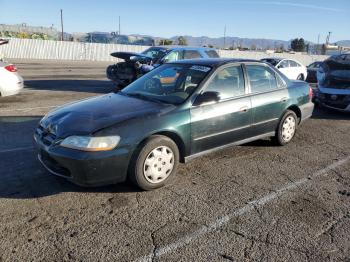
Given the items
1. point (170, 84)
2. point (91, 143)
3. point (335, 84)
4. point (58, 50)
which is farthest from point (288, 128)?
point (58, 50)

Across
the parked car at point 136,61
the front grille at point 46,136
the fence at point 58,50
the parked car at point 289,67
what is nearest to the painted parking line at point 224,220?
the front grille at point 46,136

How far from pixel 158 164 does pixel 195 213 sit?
792 millimetres

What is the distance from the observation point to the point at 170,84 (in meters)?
5.25

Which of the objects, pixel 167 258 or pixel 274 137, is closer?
pixel 167 258

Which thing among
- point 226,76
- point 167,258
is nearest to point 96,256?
point 167,258

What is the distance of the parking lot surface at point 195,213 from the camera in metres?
3.21

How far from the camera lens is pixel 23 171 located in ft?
15.8

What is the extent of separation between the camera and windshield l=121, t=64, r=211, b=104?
4.94 metres

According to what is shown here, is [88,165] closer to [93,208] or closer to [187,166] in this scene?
[93,208]

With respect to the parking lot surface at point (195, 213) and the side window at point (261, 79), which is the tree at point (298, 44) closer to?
the side window at point (261, 79)

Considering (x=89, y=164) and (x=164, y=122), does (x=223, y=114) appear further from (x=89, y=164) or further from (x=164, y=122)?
(x=89, y=164)

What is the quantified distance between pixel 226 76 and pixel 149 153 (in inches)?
71.4

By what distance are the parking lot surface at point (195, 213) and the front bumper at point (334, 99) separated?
409 cm

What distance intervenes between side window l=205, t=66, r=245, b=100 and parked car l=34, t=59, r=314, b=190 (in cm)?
1
